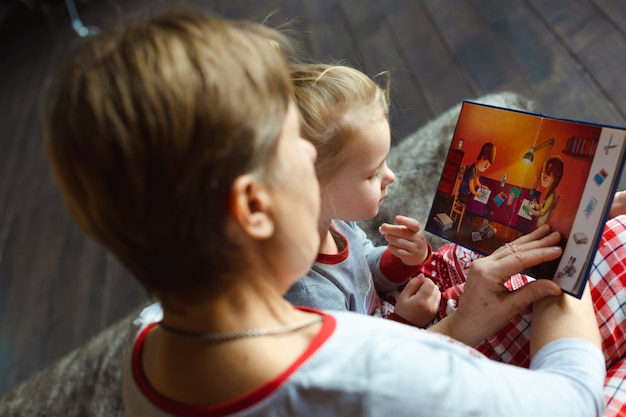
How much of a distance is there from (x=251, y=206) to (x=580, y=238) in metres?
0.38

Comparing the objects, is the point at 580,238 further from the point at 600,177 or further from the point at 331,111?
the point at 331,111

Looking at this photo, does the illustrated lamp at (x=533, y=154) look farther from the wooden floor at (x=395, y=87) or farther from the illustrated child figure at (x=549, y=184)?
the wooden floor at (x=395, y=87)

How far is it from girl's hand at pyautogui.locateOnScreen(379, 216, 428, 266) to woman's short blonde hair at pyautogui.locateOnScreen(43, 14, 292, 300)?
1.53 feet

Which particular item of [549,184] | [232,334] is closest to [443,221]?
[549,184]

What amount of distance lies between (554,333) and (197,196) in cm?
43

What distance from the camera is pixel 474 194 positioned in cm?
80

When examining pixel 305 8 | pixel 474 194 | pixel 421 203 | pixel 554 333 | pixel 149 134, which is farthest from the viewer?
pixel 305 8

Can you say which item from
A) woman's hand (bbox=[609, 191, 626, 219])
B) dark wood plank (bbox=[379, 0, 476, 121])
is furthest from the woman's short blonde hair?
dark wood plank (bbox=[379, 0, 476, 121])

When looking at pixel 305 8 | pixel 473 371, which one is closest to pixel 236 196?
pixel 473 371

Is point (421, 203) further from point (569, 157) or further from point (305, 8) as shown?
point (305, 8)

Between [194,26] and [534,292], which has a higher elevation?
[194,26]

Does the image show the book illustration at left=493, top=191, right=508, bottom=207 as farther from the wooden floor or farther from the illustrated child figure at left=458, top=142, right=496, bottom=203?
the wooden floor

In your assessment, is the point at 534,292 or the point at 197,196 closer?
the point at 197,196

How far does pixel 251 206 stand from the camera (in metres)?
0.48
